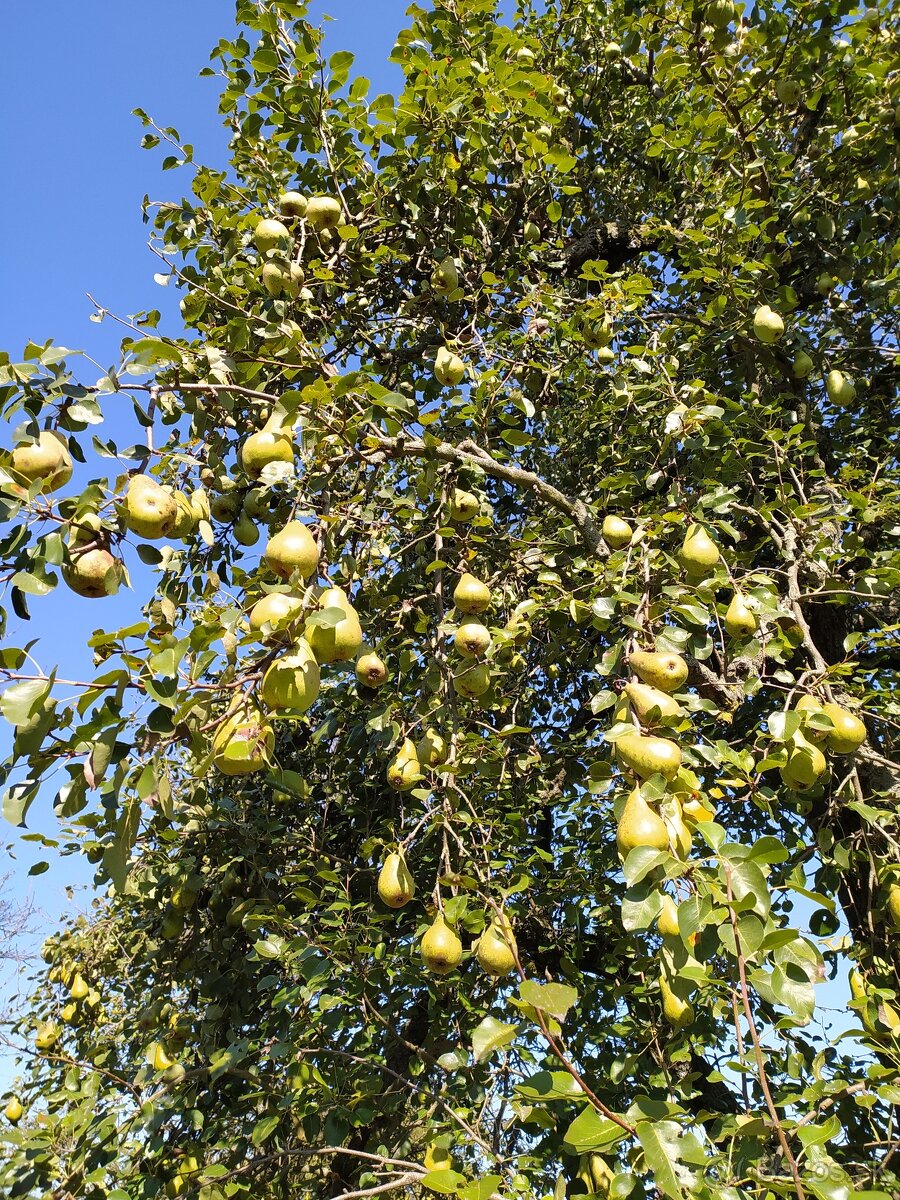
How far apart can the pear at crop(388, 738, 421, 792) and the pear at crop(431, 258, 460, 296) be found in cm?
192

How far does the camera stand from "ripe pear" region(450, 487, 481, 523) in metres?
2.55

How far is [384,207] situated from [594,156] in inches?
81.2

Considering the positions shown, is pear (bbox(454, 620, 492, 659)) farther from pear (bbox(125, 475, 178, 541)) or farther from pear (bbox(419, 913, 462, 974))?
pear (bbox(125, 475, 178, 541))

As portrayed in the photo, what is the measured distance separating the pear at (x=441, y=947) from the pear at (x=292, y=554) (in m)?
1.05

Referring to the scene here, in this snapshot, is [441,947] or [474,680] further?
[474,680]

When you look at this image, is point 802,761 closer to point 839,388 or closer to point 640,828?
point 640,828

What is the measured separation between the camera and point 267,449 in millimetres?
1755

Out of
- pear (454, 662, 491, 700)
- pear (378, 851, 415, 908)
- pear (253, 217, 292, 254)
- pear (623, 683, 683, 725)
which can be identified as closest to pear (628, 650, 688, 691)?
pear (623, 683, 683, 725)

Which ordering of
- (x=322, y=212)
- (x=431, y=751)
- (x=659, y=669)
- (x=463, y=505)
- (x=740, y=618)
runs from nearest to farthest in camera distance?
(x=659, y=669)
(x=740, y=618)
(x=431, y=751)
(x=463, y=505)
(x=322, y=212)

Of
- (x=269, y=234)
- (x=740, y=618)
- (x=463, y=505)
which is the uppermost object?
(x=269, y=234)

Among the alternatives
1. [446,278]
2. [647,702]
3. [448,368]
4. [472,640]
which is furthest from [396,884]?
[446,278]

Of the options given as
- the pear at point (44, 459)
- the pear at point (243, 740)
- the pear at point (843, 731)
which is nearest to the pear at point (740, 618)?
the pear at point (843, 731)

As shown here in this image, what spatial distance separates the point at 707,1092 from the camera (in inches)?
128

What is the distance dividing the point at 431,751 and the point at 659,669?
0.86 m
